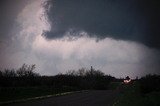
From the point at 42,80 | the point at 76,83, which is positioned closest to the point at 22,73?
the point at 42,80

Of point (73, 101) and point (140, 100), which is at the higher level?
point (73, 101)

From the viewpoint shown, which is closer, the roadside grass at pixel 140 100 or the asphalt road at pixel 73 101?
the roadside grass at pixel 140 100

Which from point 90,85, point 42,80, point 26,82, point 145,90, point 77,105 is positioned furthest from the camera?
point 90,85

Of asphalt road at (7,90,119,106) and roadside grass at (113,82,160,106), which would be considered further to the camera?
asphalt road at (7,90,119,106)

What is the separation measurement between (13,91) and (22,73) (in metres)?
33.1

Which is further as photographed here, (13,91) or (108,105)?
(13,91)

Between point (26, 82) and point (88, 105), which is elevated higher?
point (26, 82)

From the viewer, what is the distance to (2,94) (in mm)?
36844

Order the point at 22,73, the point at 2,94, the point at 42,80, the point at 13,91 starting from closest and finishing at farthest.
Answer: the point at 2,94
the point at 13,91
the point at 42,80
the point at 22,73

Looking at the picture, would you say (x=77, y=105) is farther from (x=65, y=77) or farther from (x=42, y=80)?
(x=65, y=77)

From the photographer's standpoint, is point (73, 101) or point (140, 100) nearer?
point (140, 100)

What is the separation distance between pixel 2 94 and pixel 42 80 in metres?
31.4

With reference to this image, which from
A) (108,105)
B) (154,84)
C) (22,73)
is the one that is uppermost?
(22,73)

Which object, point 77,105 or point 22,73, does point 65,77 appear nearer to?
point 22,73
